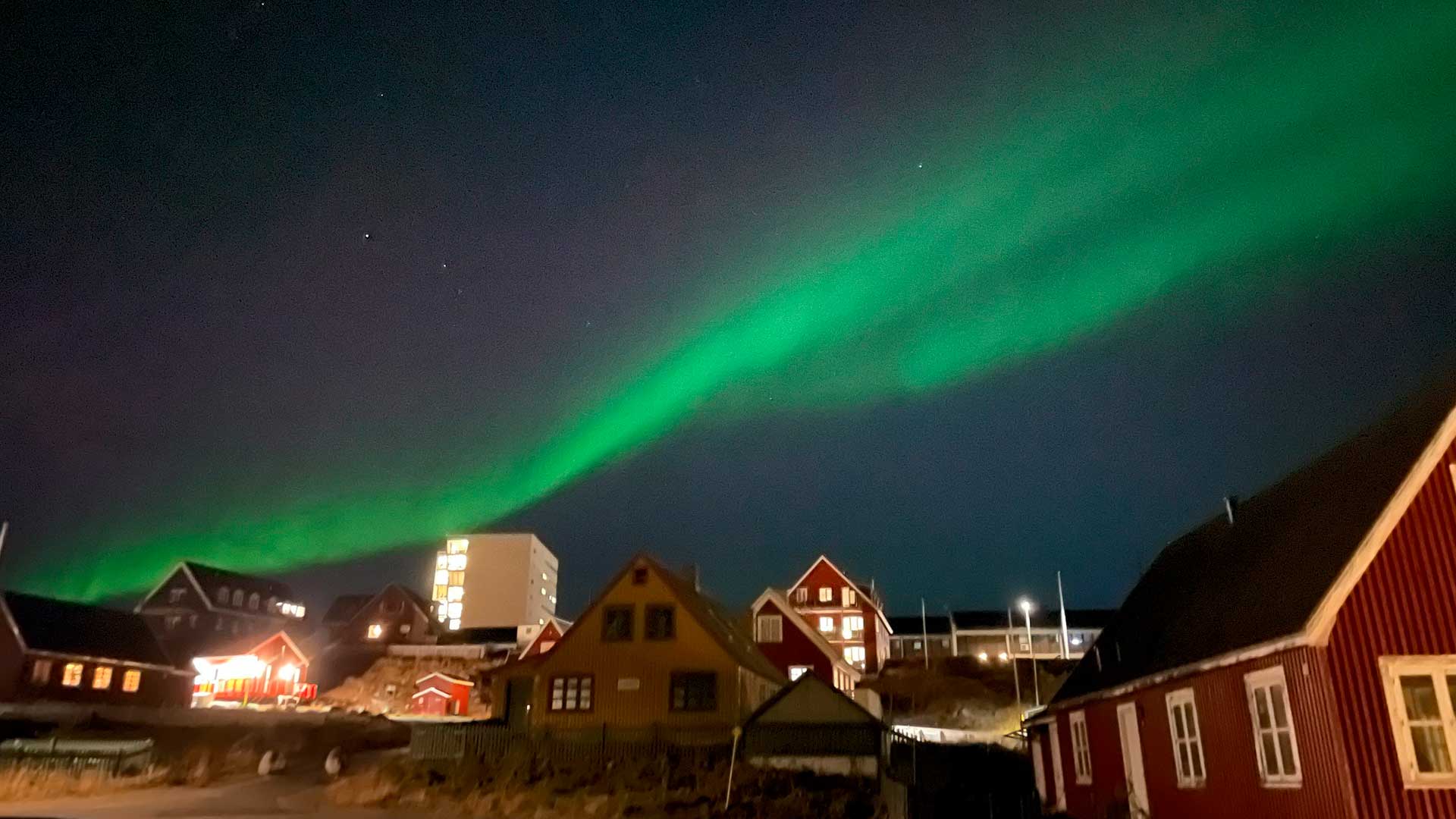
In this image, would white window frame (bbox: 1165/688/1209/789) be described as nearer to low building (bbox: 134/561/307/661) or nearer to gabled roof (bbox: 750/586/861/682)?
gabled roof (bbox: 750/586/861/682)

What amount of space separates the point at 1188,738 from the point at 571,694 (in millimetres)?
26662

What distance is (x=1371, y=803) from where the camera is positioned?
15.1m

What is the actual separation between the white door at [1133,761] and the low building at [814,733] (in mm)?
11410

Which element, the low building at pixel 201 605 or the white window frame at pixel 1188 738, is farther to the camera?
the low building at pixel 201 605

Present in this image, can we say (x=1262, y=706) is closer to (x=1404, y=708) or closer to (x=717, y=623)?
(x=1404, y=708)

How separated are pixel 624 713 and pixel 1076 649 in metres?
68.9

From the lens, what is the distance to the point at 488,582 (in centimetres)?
14088

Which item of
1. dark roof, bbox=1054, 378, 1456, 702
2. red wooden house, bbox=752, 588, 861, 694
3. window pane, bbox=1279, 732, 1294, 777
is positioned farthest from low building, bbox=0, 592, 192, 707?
window pane, bbox=1279, 732, 1294, 777

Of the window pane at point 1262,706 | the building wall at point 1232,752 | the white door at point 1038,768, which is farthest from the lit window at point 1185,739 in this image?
the white door at point 1038,768

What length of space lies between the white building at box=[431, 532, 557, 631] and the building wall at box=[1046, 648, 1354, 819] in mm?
120065

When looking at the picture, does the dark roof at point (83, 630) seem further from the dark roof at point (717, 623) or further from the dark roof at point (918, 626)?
the dark roof at point (918, 626)

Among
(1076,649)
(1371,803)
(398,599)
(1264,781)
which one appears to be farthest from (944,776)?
(398,599)

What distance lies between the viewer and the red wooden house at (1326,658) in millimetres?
15422

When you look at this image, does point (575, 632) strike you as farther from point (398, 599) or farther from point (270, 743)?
point (398, 599)
